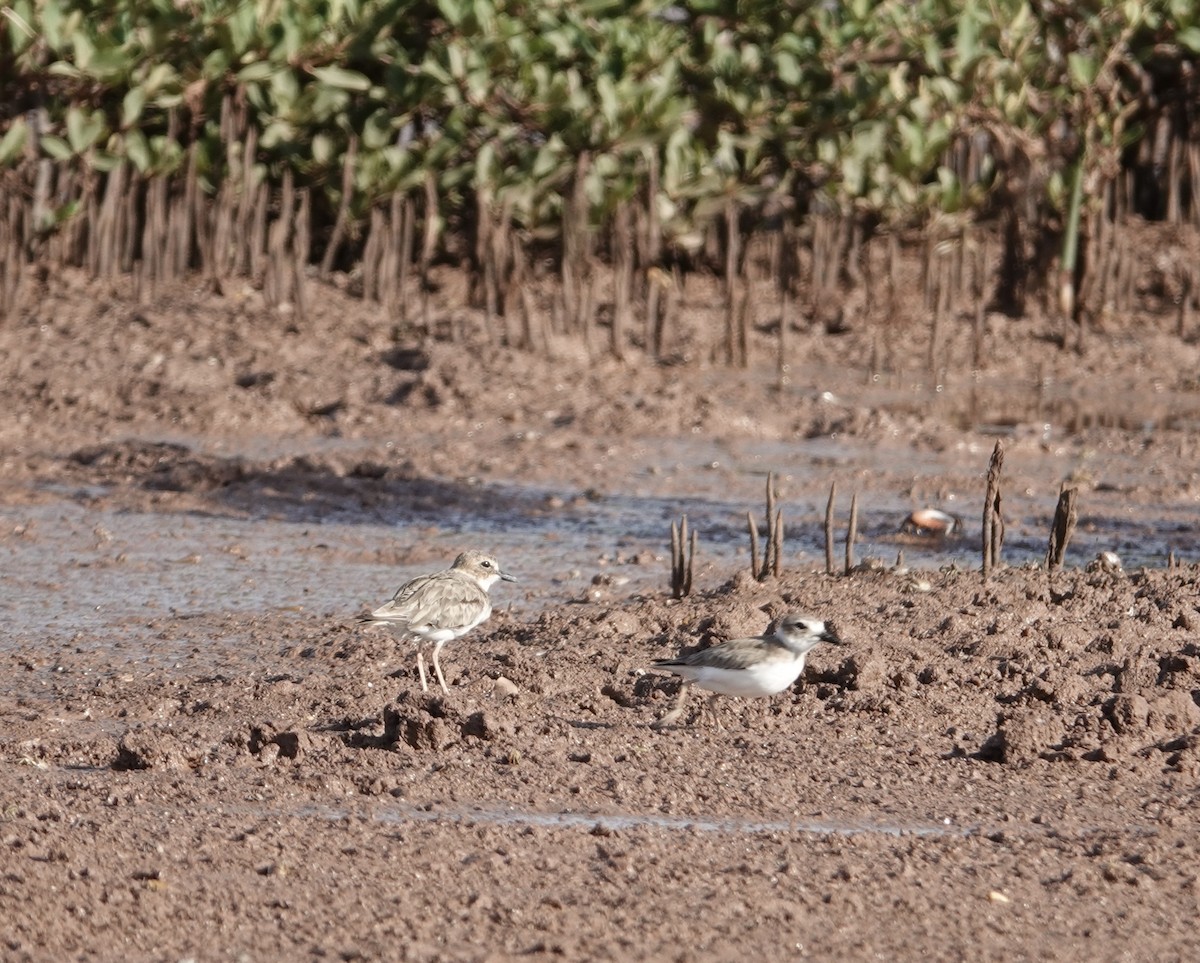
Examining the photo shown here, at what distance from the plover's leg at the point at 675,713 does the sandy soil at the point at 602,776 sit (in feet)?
0.17

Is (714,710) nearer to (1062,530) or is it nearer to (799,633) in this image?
(799,633)

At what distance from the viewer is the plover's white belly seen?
6070 mm

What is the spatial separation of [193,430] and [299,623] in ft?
15.3

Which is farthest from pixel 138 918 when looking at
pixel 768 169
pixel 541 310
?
pixel 768 169

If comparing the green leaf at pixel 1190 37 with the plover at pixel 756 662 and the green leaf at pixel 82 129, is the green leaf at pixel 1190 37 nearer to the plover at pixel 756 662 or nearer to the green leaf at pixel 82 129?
the green leaf at pixel 82 129

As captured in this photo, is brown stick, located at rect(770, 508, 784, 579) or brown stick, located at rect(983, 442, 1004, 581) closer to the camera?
brown stick, located at rect(983, 442, 1004, 581)

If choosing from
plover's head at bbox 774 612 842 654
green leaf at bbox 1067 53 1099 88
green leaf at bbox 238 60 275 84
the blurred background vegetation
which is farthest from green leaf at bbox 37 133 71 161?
plover's head at bbox 774 612 842 654

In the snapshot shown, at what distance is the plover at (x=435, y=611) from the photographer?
677cm

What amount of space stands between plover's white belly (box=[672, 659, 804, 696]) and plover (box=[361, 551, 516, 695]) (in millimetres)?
899

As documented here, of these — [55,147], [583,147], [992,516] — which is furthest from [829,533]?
[55,147]

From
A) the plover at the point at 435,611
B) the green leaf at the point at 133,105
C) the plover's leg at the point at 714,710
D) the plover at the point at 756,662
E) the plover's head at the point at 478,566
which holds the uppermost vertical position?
the green leaf at the point at 133,105

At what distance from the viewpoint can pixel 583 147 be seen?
1608cm

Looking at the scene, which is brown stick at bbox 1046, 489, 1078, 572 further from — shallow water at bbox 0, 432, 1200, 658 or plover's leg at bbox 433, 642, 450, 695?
plover's leg at bbox 433, 642, 450, 695

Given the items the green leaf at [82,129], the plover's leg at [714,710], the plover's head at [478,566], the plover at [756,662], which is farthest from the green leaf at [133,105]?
the plover at [756,662]
